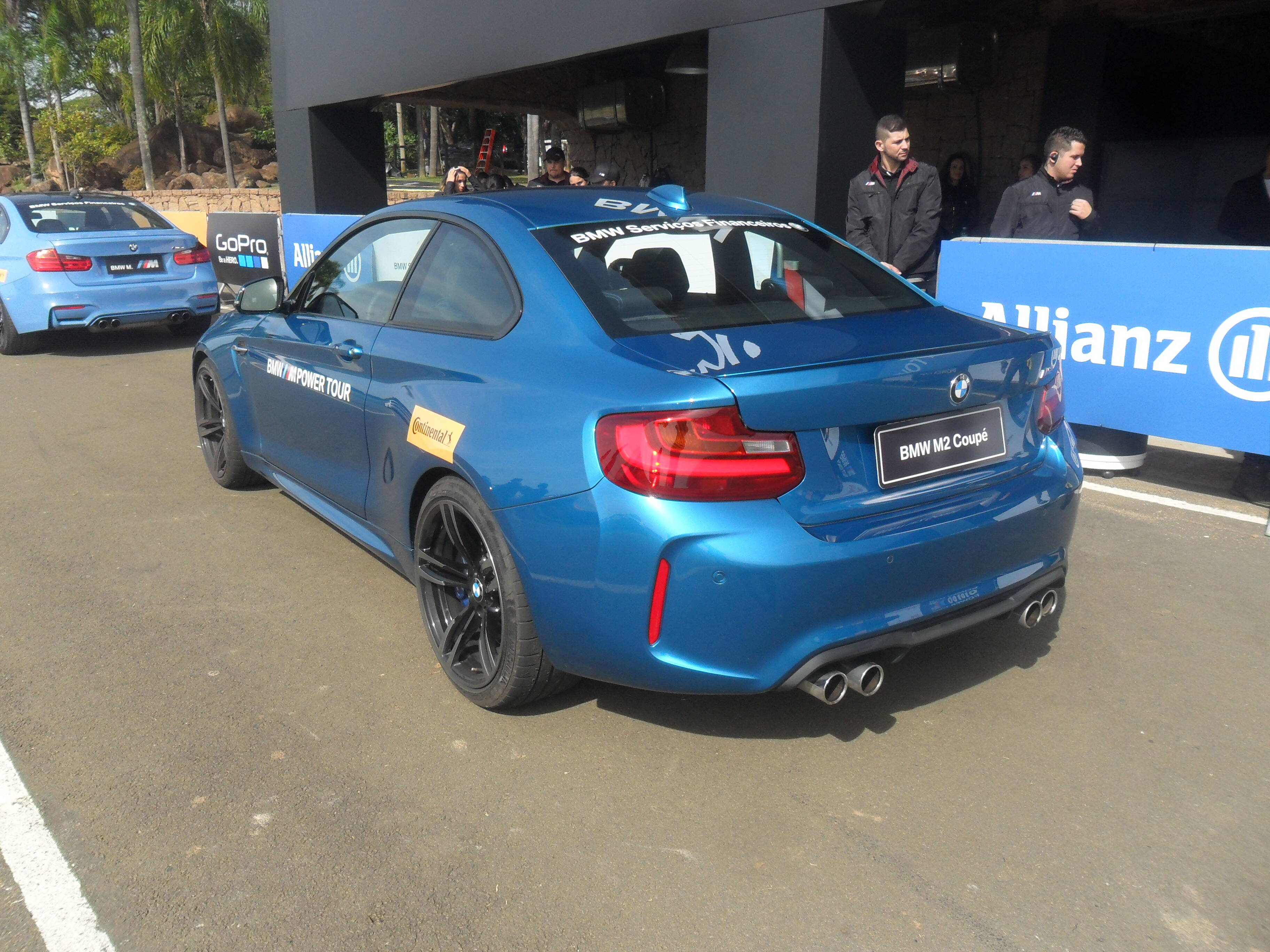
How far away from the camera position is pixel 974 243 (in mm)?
6512

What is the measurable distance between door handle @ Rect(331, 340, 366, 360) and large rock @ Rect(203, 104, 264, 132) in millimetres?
50484

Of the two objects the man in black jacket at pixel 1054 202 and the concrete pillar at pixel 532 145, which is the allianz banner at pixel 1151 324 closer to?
the man in black jacket at pixel 1054 202

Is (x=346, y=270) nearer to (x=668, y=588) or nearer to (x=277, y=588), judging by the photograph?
(x=277, y=588)

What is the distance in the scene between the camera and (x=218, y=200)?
30.7m

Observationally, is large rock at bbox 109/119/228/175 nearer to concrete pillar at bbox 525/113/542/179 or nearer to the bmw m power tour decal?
concrete pillar at bbox 525/113/542/179

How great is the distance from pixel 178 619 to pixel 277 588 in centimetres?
42

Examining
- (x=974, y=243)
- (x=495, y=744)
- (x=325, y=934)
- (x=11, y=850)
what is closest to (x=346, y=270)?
(x=495, y=744)

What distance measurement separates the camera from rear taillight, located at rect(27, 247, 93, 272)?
10.2 metres

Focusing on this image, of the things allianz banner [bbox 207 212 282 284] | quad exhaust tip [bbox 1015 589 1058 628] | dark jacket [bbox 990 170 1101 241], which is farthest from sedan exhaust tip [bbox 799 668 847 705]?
allianz banner [bbox 207 212 282 284]

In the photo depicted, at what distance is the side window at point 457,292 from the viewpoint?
3.42 m

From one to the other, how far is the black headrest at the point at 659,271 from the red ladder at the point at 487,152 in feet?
91.9

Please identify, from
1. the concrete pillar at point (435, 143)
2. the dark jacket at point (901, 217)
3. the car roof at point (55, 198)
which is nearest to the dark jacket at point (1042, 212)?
the dark jacket at point (901, 217)

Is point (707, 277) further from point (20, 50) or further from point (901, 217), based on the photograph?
point (20, 50)

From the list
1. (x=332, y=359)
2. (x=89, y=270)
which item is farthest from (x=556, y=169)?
(x=332, y=359)
